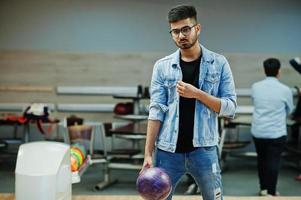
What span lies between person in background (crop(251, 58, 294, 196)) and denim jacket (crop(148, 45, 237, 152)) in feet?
7.16

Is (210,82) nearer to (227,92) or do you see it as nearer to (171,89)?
(227,92)

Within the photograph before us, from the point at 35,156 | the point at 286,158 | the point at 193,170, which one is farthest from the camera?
the point at 286,158

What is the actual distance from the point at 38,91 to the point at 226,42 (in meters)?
3.09

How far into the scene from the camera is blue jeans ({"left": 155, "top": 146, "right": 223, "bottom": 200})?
240 centimetres

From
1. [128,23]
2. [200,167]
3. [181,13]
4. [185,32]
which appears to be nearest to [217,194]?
[200,167]

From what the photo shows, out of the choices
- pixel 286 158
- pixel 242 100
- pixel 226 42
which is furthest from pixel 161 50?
pixel 286 158

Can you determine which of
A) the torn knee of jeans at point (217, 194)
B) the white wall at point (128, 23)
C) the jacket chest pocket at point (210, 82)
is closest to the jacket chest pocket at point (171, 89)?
the jacket chest pocket at point (210, 82)

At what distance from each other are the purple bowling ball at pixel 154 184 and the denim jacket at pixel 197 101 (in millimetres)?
153

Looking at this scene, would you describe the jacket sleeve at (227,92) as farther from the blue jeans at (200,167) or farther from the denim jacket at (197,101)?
the blue jeans at (200,167)

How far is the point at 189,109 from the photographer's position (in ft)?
8.00

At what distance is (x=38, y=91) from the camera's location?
23.1ft

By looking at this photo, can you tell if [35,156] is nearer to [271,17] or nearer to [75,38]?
[75,38]

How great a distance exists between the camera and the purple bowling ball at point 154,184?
2.33m

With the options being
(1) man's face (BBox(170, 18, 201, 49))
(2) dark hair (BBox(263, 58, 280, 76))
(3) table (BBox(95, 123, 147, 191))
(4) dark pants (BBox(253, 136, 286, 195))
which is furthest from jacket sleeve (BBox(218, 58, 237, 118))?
(3) table (BBox(95, 123, 147, 191))
